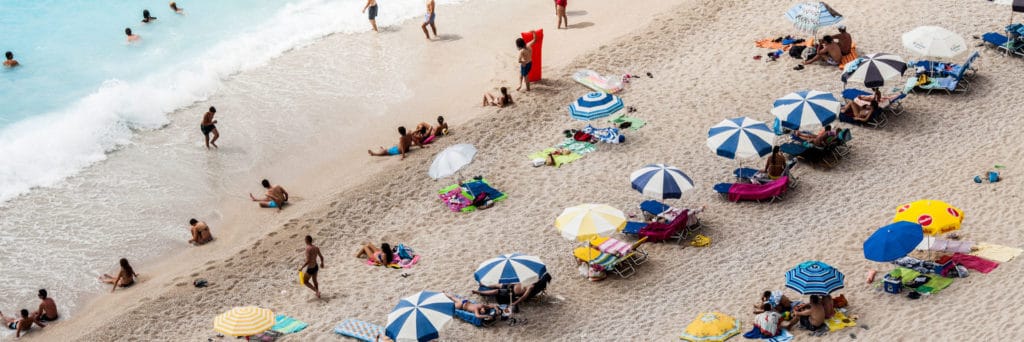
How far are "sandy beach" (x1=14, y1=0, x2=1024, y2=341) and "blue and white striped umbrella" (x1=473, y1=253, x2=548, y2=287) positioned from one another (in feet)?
2.29

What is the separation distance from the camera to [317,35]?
2802cm

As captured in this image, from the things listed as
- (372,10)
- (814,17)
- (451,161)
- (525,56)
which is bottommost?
(451,161)

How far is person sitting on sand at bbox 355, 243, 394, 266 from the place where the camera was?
17.8 m

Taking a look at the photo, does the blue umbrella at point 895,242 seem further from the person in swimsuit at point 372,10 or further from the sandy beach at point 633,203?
the person in swimsuit at point 372,10

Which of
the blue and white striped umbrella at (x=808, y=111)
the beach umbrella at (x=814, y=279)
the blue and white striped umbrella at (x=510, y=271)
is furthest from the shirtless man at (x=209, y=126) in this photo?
the beach umbrella at (x=814, y=279)

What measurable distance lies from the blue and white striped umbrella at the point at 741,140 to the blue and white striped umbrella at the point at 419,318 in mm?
A: 5728

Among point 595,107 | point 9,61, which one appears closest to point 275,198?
point 595,107

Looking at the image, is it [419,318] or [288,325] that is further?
[288,325]

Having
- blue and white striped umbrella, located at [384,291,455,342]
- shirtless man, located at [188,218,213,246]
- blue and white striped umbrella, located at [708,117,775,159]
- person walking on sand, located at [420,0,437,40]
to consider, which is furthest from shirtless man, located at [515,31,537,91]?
blue and white striped umbrella, located at [384,291,455,342]

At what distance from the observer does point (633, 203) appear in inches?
743

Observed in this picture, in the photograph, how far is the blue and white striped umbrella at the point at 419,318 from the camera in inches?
582

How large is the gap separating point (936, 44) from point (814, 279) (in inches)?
324

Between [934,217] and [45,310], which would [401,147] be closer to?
[45,310]

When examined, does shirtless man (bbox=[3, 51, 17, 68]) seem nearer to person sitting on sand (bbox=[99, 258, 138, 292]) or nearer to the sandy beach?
the sandy beach
